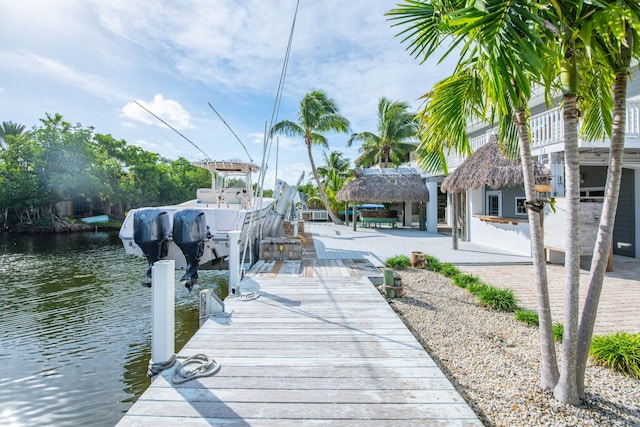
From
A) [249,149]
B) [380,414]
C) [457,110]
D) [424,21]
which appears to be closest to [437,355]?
[380,414]

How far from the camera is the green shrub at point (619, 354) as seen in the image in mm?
2992

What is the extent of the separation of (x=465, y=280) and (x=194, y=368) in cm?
513

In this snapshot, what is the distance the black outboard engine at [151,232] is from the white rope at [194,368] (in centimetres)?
337

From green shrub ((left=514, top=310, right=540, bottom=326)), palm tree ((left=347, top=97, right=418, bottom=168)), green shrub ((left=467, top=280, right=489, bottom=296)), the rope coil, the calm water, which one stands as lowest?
the calm water

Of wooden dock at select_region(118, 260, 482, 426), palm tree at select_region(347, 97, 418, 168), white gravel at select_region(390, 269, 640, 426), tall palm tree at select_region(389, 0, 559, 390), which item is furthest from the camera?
palm tree at select_region(347, 97, 418, 168)

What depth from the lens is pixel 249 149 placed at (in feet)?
23.8

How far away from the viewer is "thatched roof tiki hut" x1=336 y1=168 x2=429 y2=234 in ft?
55.5

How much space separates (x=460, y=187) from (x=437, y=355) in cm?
823

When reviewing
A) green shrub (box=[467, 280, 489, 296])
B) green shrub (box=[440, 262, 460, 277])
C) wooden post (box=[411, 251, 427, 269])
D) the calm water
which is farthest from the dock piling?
wooden post (box=[411, 251, 427, 269])

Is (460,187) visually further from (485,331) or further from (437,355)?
(437,355)

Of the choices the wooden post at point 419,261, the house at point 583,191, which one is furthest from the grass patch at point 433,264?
the house at point 583,191

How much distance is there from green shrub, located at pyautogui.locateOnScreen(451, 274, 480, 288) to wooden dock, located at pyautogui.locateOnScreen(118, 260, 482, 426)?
232cm

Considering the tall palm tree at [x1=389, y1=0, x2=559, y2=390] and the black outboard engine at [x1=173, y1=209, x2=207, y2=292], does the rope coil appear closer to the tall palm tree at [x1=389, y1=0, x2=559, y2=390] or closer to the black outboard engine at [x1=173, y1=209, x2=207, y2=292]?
the tall palm tree at [x1=389, y1=0, x2=559, y2=390]

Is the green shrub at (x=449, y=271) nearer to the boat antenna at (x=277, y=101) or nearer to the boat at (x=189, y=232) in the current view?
the boat at (x=189, y=232)
